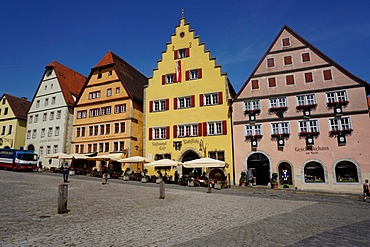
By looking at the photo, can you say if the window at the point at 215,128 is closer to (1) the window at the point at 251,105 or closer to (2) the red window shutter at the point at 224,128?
(2) the red window shutter at the point at 224,128

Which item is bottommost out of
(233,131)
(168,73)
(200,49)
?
(233,131)

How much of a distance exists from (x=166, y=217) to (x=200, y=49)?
82.1ft

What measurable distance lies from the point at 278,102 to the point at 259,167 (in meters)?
6.72

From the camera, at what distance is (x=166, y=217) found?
376 inches

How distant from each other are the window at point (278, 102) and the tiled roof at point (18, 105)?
39410 millimetres

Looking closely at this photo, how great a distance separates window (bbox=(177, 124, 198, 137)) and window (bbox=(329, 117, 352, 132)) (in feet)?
43.0

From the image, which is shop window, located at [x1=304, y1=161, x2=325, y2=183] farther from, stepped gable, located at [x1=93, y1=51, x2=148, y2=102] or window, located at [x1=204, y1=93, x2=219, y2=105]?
stepped gable, located at [x1=93, y1=51, x2=148, y2=102]

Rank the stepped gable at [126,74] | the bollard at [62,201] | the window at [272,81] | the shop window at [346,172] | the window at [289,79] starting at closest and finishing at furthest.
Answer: the bollard at [62,201]
the shop window at [346,172]
the window at [289,79]
the window at [272,81]
the stepped gable at [126,74]

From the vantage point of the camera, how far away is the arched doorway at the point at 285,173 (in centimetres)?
2527

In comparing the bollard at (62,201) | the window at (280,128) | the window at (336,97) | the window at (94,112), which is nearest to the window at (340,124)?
the window at (336,97)

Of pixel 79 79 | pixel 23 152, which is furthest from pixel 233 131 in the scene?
pixel 79 79

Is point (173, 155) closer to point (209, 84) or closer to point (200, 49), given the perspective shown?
point (209, 84)

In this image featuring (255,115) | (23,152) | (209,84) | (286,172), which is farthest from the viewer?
(23,152)

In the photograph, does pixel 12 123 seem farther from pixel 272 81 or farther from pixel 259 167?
pixel 272 81
